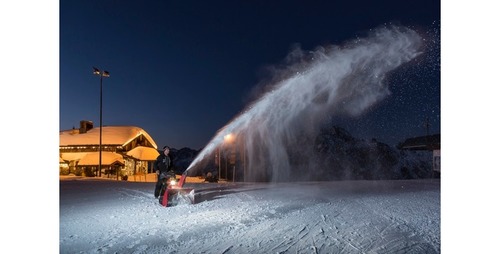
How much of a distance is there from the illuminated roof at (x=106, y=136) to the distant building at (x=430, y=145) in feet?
91.3

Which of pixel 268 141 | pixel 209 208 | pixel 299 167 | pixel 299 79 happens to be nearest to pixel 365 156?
pixel 299 167

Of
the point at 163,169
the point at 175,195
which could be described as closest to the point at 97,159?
the point at 163,169

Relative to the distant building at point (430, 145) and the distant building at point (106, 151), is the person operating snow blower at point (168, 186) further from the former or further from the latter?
the distant building at point (106, 151)

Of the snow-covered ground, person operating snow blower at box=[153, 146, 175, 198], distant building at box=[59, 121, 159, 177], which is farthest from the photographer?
distant building at box=[59, 121, 159, 177]

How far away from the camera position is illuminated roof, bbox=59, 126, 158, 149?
1432 inches

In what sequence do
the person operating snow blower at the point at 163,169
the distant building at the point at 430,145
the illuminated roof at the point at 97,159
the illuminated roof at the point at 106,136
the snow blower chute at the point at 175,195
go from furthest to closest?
the illuminated roof at the point at 106,136 < the illuminated roof at the point at 97,159 < the distant building at the point at 430,145 < the person operating snow blower at the point at 163,169 < the snow blower chute at the point at 175,195

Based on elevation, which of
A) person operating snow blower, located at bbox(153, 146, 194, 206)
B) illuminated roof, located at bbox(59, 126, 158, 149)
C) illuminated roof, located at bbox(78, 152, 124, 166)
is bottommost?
illuminated roof, located at bbox(78, 152, 124, 166)

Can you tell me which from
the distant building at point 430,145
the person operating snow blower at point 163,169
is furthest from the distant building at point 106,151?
the distant building at point 430,145

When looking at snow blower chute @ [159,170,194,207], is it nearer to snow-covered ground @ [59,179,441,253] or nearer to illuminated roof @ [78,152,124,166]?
snow-covered ground @ [59,179,441,253]

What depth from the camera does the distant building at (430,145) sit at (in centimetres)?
2394

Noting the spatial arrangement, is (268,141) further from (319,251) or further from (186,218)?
(319,251)

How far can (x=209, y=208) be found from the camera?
8867 millimetres

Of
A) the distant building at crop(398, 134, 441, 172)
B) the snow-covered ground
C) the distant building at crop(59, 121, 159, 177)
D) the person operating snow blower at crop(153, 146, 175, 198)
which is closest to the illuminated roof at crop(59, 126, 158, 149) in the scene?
the distant building at crop(59, 121, 159, 177)

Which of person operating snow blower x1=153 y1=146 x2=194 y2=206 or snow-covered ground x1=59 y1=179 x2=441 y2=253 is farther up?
person operating snow blower x1=153 y1=146 x2=194 y2=206
